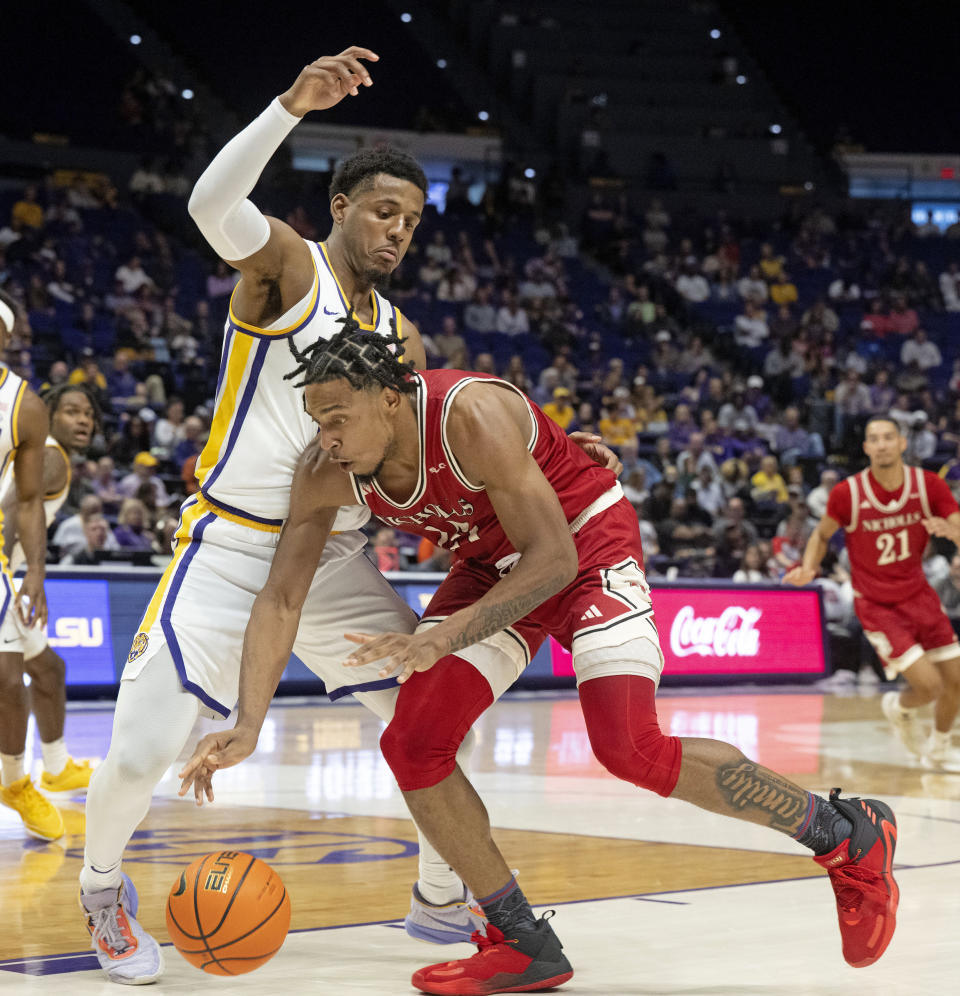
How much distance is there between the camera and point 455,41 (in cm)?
2859

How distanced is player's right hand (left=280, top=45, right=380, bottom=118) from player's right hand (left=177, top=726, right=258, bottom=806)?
63.3 inches

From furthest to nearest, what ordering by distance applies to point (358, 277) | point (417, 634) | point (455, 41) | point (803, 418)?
point (455, 41)
point (803, 418)
point (358, 277)
point (417, 634)

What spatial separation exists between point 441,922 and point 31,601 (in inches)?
102

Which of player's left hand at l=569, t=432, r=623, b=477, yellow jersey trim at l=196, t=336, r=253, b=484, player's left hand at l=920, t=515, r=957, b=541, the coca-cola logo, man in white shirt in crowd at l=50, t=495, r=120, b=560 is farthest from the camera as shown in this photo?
the coca-cola logo

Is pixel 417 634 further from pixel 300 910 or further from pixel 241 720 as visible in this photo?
pixel 300 910

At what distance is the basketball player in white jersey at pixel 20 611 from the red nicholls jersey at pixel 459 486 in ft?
7.70

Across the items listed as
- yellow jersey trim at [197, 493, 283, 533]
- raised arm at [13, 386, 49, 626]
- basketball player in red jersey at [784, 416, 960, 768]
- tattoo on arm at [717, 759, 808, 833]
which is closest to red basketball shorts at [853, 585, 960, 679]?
basketball player in red jersey at [784, 416, 960, 768]

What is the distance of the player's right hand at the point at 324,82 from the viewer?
3.86 meters

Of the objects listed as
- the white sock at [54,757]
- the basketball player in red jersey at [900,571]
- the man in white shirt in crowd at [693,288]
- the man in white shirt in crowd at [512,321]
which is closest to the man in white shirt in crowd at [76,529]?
the white sock at [54,757]

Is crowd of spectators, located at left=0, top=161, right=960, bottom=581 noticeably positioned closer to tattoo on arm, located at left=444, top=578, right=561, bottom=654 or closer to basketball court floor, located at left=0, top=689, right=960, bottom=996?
basketball court floor, located at left=0, top=689, right=960, bottom=996

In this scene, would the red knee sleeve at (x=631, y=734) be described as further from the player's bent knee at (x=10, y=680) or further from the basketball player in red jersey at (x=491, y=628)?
the player's bent knee at (x=10, y=680)

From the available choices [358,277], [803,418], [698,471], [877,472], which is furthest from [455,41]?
[358,277]

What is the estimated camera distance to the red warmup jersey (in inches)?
349

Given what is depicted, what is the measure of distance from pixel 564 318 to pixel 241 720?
19.5m
